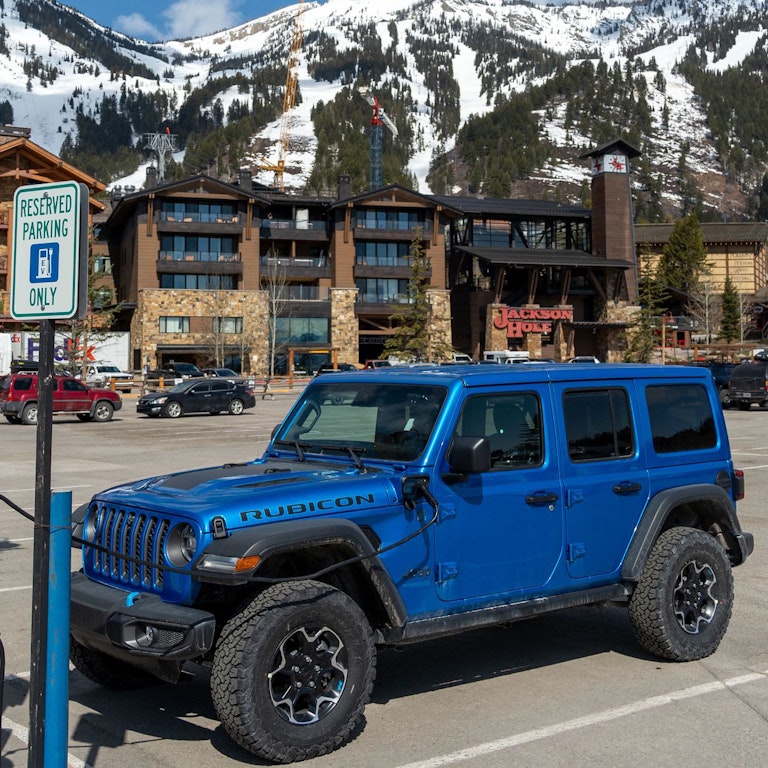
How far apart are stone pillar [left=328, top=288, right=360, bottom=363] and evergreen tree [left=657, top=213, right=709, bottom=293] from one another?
35.6 metres

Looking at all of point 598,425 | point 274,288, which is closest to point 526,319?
point 274,288

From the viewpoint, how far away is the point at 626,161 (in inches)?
3314

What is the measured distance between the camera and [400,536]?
213 inches

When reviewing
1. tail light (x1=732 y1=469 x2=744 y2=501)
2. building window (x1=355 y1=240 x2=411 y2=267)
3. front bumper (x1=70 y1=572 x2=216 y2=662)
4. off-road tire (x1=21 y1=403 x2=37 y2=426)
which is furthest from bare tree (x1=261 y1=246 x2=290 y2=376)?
front bumper (x1=70 y1=572 x2=216 y2=662)

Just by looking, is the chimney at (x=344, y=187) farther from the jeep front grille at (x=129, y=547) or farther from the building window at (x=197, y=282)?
the jeep front grille at (x=129, y=547)

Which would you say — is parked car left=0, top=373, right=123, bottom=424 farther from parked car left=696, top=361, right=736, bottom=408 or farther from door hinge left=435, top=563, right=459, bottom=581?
door hinge left=435, top=563, right=459, bottom=581

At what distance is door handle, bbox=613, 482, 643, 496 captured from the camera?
6453 mm

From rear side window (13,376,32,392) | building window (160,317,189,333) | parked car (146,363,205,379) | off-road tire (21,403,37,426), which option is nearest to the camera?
rear side window (13,376,32,392)

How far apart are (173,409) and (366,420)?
32.5 m

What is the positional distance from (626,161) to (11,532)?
79.2 meters

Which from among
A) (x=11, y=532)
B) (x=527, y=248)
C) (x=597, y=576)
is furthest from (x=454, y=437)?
(x=527, y=248)

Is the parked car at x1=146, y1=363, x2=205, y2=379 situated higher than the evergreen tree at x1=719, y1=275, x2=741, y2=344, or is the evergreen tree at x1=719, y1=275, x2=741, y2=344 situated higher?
the evergreen tree at x1=719, y1=275, x2=741, y2=344

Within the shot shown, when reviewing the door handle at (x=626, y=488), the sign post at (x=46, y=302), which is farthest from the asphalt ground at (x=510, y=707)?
the door handle at (x=626, y=488)

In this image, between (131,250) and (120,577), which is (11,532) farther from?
(131,250)
